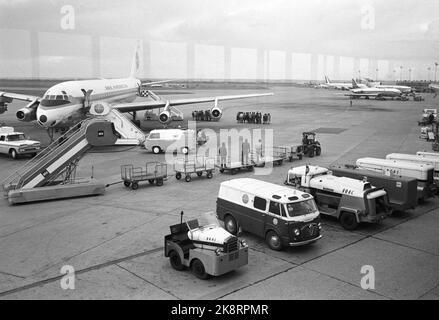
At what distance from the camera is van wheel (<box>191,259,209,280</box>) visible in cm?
1431

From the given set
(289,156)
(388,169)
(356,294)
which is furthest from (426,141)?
(356,294)

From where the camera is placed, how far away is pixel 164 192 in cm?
2547

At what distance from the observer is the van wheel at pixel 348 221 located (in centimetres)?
1920

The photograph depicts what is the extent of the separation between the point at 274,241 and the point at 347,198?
472cm

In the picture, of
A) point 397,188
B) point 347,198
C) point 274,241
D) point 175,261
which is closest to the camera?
point 175,261

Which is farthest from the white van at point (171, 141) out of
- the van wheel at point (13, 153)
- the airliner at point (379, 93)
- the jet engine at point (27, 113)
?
the airliner at point (379, 93)

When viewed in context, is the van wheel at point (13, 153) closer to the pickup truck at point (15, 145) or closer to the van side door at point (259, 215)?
the pickup truck at point (15, 145)

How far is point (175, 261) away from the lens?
49.7 feet

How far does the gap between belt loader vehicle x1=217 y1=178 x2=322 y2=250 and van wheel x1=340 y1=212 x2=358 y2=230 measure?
246 cm

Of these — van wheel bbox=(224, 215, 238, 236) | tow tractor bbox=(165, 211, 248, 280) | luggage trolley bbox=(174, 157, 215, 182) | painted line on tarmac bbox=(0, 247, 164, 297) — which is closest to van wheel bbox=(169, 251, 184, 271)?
tow tractor bbox=(165, 211, 248, 280)

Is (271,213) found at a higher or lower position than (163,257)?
higher

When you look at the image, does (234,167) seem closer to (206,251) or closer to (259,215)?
(259,215)

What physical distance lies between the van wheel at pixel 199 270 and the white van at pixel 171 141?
22.2 m

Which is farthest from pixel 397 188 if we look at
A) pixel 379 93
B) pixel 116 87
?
pixel 379 93
